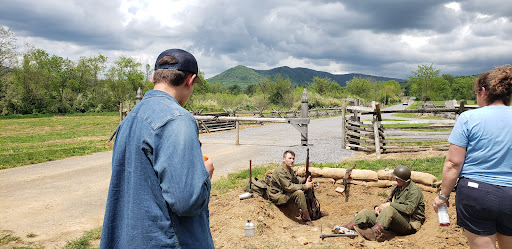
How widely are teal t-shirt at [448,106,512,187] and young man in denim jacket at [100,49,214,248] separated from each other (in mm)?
2233

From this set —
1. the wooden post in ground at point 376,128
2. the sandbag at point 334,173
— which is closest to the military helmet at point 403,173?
the sandbag at point 334,173

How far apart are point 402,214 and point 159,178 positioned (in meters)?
4.96

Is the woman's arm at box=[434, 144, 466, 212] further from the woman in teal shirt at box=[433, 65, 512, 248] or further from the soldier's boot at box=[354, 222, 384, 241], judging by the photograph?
the soldier's boot at box=[354, 222, 384, 241]

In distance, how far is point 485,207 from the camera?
2.54 meters

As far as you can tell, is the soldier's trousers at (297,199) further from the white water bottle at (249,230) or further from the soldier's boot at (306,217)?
the white water bottle at (249,230)

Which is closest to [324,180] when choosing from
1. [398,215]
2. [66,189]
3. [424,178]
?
[424,178]

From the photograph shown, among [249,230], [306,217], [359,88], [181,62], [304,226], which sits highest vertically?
[359,88]

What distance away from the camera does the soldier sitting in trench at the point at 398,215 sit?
17.1 ft

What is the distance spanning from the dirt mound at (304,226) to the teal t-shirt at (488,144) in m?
2.46

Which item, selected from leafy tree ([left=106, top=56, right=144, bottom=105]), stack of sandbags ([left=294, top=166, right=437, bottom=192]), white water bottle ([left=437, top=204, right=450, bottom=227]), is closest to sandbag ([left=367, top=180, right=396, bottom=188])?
stack of sandbags ([left=294, top=166, right=437, bottom=192])

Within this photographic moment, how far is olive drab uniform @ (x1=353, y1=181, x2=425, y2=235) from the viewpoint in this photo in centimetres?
522

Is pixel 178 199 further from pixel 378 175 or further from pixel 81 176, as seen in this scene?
pixel 81 176

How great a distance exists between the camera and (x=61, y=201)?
23.2 feet

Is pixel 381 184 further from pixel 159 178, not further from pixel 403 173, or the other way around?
pixel 159 178
